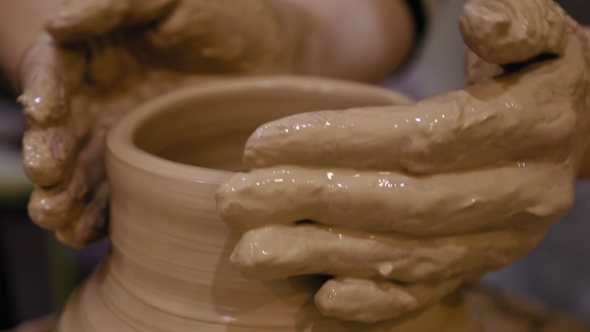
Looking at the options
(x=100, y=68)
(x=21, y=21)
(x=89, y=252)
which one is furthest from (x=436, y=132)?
(x=89, y=252)

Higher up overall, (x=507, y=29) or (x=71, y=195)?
(x=507, y=29)

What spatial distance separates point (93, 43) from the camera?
31.6 inches

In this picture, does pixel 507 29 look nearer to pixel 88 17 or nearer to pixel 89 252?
pixel 88 17

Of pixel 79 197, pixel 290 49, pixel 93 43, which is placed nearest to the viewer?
pixel 79 197

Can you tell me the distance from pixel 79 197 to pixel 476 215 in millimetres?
487

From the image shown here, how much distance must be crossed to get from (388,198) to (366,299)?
0.33 ft

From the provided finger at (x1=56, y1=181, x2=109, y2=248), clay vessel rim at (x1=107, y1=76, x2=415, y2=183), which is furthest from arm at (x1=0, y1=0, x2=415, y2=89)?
finger at (x1=56, y1=181, x2=109, y2=248)

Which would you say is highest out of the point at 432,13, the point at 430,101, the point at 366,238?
the point at 430,101

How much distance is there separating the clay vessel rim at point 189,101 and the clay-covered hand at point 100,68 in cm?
8

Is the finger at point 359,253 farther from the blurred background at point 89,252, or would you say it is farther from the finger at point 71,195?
the blurred background at point 89,252

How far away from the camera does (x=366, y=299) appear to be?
1.67ft

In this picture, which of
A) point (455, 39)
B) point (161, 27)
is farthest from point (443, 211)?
point (455, 39)

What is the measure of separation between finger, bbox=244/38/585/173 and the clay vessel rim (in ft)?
0.31

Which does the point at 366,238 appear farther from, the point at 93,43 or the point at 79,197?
the point at 93,43
